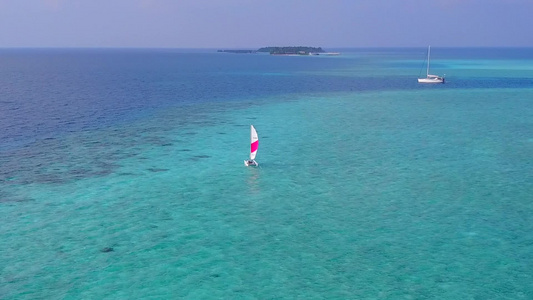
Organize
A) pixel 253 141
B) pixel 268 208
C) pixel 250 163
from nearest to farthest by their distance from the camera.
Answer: pixel 268 208
pixel 253 141
pixel 250 163

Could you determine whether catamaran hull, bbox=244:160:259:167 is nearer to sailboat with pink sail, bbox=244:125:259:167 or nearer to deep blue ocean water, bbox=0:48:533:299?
sailboat with pink sail, bbox=244:125:259:167

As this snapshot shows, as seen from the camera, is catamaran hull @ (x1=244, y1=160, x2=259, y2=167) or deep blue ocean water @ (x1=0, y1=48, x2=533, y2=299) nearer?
deep blue ocean water @ (x1=0, y1=48, x2=533, y2=299)

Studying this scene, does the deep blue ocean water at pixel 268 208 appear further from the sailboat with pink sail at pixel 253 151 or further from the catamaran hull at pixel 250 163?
the sailboat with pink sail at pixel 253 151

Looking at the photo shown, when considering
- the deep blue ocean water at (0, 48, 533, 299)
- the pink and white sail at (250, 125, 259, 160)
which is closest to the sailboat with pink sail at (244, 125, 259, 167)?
the pink and white sail at (250, 125, 259, 160)

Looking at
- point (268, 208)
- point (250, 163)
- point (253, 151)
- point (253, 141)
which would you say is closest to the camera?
point (268, 208)

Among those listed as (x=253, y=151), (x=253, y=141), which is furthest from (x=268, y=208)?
(x=253, y=151)

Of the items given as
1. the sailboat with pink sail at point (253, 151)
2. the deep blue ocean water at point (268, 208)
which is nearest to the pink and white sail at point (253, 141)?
the sailboat with pink sail at point (253, 151)

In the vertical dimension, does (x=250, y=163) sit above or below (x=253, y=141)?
below

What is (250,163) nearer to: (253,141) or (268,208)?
(253,141)

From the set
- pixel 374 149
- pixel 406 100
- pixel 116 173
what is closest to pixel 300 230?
pixel 116 173
